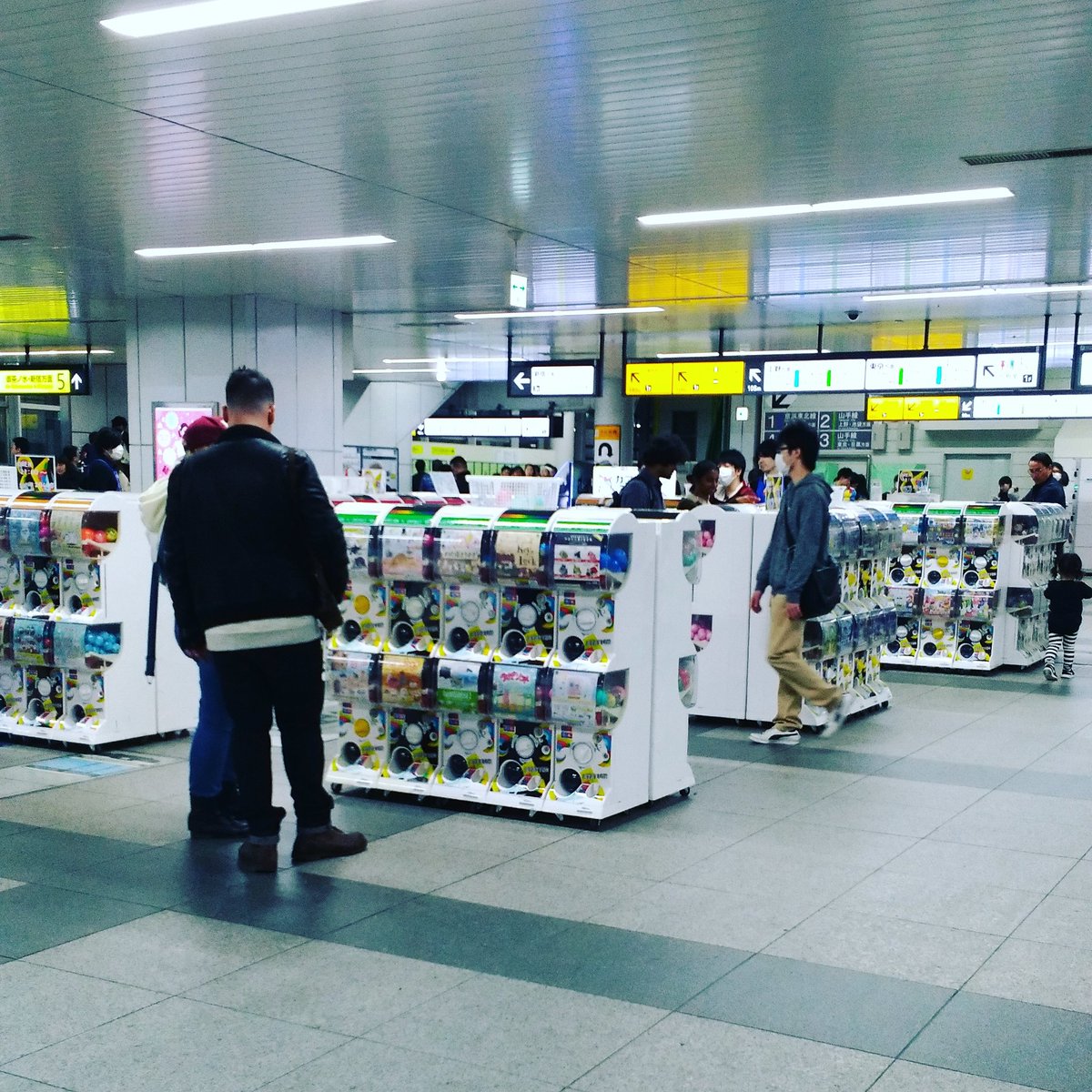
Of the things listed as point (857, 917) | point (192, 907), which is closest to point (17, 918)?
point (192, 907)

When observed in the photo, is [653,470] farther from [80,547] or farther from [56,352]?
[56,352]

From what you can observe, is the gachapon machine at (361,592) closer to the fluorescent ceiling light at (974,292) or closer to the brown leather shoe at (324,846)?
the brown leather shoe at (324,846)

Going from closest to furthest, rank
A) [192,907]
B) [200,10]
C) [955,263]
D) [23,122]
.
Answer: [192,907], [200,10], [23,122], [955,263]

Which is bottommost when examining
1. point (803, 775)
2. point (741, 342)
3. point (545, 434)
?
point (803, 775)

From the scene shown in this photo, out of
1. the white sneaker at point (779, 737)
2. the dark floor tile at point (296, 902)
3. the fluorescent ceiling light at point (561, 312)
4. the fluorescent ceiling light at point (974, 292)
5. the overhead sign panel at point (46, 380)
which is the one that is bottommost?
the white sneaker at point (779, 737)

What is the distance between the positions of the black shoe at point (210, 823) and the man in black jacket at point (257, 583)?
1.55 ft

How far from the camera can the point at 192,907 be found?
4.42 metres

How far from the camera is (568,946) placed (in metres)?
4.08

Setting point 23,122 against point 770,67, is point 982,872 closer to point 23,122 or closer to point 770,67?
point 770,67

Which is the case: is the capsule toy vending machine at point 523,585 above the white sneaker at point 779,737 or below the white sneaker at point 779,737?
above

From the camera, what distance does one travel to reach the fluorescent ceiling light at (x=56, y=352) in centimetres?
1992

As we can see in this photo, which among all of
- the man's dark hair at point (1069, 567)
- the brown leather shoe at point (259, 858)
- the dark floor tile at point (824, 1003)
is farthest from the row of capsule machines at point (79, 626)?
the man's dark hair at point (1069, 567)

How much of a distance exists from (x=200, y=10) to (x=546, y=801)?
367cm

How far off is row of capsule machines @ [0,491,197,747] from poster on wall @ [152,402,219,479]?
5.58m
